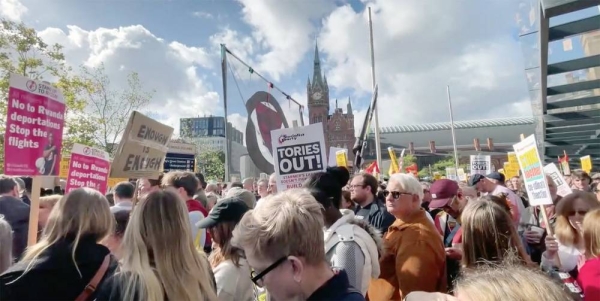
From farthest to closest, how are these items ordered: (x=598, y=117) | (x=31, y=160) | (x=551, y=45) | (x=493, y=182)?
(x=598, y=117) → (x=551, y=45) → (x=493, y=182) → (x=31, y=160)

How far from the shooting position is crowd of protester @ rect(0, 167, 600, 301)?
1456 millimetres

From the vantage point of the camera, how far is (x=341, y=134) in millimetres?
88750

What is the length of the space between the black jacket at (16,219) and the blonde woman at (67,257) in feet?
8.27

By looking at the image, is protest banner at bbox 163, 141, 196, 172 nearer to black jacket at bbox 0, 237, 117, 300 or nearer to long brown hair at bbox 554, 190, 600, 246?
black jacket at bbox 0, 237, 117, 300

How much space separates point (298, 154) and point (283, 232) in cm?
360

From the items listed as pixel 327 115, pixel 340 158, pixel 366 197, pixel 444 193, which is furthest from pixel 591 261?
pixel 327 115

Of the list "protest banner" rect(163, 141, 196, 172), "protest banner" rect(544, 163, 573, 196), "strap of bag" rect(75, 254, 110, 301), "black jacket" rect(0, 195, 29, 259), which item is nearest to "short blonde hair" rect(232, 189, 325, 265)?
"strap of bag" rect(75, 254, 110, 301)

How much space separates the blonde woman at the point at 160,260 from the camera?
183 cm

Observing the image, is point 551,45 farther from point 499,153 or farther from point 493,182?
point 499,153

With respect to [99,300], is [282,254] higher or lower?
higher

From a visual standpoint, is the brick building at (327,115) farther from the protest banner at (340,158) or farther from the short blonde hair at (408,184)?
the short blonde hair at (408,184)

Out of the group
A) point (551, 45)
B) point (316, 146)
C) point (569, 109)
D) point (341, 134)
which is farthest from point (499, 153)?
point (316, 146)

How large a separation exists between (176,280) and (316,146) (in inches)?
128

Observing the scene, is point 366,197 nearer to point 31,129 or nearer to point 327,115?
point 31,129
